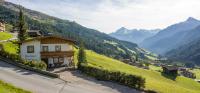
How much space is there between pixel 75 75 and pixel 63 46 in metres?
16.3

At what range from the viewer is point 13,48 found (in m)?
98.2

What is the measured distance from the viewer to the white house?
74.8 meters

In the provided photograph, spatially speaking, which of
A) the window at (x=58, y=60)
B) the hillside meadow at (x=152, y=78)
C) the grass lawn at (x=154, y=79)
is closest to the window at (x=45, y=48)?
the window at (x=58, y=60)

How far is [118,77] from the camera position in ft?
196

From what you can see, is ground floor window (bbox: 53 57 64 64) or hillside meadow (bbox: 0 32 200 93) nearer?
ground floor window (bbox: 53 57 64 64)

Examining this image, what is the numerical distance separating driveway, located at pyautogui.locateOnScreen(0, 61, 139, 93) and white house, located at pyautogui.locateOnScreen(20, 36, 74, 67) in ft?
36.0

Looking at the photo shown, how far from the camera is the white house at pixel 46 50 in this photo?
7481 centimetres

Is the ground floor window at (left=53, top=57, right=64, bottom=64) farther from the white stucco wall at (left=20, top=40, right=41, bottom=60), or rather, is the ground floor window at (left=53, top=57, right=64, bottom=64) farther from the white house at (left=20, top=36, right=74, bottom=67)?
the white stucco wall at (left=20, top=40, right=41, bottom=60)

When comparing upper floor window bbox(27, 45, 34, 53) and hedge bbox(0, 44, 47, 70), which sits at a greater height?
upper floor window bbox(27, 45, 34, 53)

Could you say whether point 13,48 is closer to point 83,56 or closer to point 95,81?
point 83,56

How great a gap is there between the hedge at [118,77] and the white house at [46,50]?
12493 mm

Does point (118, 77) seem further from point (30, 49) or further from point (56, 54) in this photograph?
point (30, 49)

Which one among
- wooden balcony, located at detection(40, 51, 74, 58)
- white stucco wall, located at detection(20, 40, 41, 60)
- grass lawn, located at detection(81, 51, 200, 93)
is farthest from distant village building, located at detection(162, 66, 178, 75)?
white stucco wall, located at detection(20, 40, 41, 60)

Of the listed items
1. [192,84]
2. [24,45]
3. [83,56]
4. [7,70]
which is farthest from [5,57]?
[192,84]
